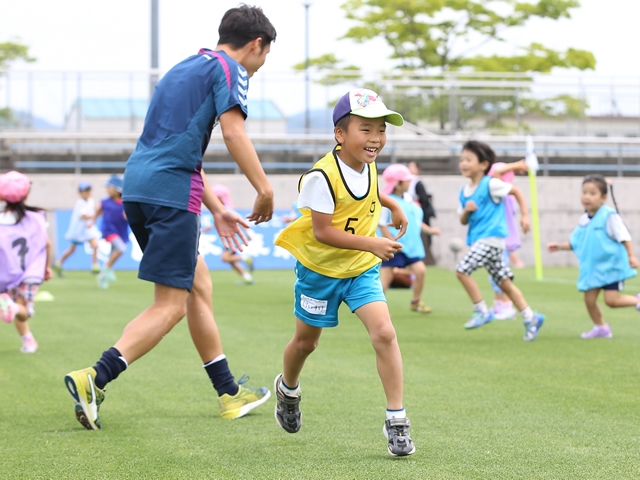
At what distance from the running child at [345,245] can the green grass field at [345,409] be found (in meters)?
0.37

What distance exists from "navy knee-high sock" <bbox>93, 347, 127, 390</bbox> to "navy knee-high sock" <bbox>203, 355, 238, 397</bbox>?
792 millimetres

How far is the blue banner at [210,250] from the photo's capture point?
21.0 m

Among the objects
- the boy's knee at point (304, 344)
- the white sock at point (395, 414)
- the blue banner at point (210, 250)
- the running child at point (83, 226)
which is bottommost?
the blue banner at point (210, 250)

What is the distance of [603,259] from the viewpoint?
9.05 metres

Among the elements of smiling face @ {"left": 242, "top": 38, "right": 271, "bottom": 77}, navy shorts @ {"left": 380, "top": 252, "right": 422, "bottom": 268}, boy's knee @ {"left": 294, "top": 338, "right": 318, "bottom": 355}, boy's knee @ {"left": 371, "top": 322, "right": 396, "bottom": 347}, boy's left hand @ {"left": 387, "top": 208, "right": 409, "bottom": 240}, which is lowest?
navy shorts @ {"left": 380, "top": 252, "right": 422, "bottom": 268}

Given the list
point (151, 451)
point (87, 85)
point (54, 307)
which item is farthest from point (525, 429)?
point (87, 85)

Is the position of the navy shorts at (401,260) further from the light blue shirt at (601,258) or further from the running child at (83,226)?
the running child at (83,226)

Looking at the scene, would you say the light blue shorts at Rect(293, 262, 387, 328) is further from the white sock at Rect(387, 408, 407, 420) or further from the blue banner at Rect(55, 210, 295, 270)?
the blue banner at Rect(55, 210, 295, 270)

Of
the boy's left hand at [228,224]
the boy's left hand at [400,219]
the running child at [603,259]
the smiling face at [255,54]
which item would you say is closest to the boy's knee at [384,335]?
the boy's left hand at [400,219]

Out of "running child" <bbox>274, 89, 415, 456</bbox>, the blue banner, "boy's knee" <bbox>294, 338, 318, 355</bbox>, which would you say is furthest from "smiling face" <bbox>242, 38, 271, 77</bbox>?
the blue banner

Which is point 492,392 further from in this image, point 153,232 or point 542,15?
point 542,15

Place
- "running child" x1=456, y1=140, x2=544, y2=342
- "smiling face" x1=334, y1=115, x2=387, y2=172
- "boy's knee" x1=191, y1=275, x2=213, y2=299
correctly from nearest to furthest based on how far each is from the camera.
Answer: "smiling face" x1=334, y1=115, x2=387, y2=172 < "boy's knee" x1=191, y1=275, x2=213, y2=299 < "running child" x1=456, y1=140, x2=544, y2=342

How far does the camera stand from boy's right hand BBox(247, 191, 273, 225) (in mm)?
4566

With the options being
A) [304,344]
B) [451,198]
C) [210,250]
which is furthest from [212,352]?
[451,198]
